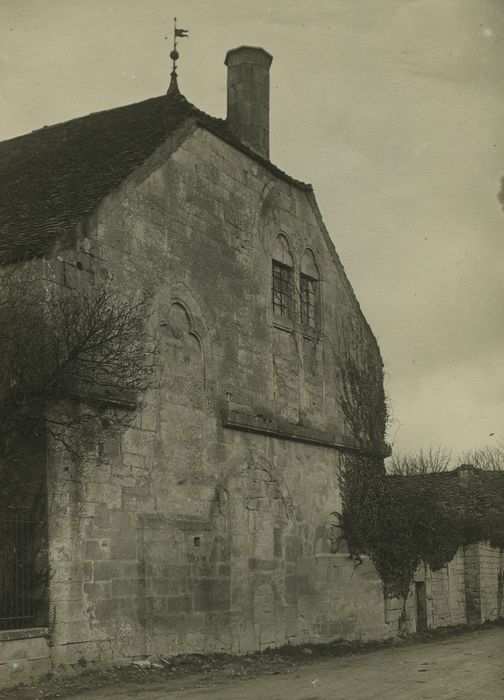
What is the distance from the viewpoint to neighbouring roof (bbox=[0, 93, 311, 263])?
13.7 meters

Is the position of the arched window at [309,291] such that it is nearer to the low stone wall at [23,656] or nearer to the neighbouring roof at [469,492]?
the neighbouring roof at [469,492]

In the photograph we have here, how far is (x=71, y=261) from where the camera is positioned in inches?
525

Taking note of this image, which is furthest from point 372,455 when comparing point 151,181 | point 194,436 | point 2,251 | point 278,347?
point 2,251

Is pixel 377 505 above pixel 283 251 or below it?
below

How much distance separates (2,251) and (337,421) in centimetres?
897

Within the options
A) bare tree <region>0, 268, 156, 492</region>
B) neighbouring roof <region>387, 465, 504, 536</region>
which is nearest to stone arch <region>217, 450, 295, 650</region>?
bare tree <region>0, 268, 156, 492</region>

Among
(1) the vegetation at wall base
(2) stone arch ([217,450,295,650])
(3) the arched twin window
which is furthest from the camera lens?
(1) the vegetation at wall base

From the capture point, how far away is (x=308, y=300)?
19750 mm

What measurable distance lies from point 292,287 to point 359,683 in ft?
27.6

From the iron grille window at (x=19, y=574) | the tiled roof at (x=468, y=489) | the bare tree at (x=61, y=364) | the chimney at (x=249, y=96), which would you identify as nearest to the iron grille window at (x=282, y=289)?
the chimney at (x=249, y=96)

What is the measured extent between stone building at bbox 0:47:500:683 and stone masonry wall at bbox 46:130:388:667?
36 mm

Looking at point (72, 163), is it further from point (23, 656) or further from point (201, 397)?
point (23, 656)

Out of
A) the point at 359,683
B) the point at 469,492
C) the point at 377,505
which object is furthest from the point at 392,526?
the point at 469,492

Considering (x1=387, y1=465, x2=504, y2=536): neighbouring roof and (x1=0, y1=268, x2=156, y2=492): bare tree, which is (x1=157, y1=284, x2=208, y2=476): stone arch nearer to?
(x1=0, y1=268, x2=156, y2=492): bare tree
